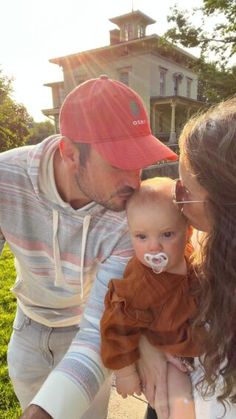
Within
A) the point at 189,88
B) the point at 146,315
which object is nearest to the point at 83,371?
the point at 146,315

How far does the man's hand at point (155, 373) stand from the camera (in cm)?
151

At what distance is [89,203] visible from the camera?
195 centimetres

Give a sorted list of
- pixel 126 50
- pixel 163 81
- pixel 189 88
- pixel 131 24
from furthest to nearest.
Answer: pixel 189 88 < pixel 131 24 < pixel 163 81 < pixel 126 50

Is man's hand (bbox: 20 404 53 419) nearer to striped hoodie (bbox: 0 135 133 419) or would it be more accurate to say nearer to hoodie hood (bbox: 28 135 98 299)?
striped hoodie (bbox: 0 135 133 419)

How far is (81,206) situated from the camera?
1.98 metres

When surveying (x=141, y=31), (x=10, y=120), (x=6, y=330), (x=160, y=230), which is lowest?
(x=6, y=330)

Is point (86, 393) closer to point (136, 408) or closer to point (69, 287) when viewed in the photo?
point (69, 287)

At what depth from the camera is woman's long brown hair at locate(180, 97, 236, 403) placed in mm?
1229

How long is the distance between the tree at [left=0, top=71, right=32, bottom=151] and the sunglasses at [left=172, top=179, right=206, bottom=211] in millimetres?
14379

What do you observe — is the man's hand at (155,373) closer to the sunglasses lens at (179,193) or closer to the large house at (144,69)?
the sunglasses lens at (179,193)

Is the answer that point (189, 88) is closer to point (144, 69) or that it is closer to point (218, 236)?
point (144, 69)

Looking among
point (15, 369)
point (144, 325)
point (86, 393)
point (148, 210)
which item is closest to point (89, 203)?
point (148, 210)

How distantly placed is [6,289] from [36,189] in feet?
11.2

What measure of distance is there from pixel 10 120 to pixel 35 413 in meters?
16.7
